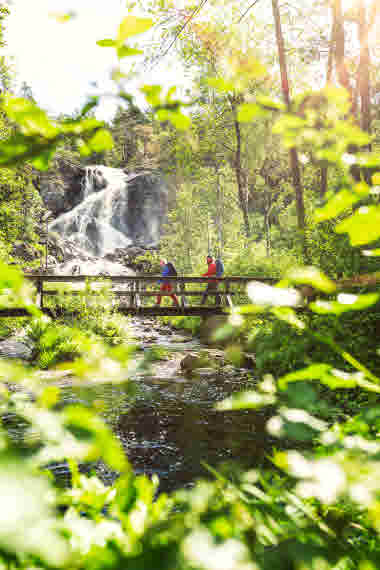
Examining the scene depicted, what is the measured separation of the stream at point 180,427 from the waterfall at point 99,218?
71.9 ft

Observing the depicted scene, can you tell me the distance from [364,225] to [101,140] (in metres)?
0.45

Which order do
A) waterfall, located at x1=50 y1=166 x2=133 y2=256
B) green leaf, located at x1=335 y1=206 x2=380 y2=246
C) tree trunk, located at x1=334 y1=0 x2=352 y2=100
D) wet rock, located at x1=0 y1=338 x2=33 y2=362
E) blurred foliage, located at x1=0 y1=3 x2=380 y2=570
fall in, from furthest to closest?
waterfall, located at x1=50 y1=166 x2=133 y2=256 < wet rock, located at x1=0 y1=338 x2=33 y2=362 < tree trunk, located at x1=334 y1=0 x2=352 y2=100 < green leaf, located at x1=335 y1=206 x2=380 y2=246 < blurred foliage, located at x1=0 y1=3 x2=380 y2=570

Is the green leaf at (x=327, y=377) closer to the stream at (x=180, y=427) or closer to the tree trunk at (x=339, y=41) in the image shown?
the stream at (x=180, y=427)

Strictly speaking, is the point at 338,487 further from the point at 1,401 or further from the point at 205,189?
the point at 205,189

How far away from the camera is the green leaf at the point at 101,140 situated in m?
0.65

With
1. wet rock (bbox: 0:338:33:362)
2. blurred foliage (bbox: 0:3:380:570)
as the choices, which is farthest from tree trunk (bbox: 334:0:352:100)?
wet rock (bbox: 0:338:33:362)

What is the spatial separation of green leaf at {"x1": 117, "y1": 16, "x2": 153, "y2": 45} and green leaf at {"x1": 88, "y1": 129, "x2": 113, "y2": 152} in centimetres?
15

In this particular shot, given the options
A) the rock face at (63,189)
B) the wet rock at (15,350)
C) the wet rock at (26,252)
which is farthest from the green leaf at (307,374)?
the rock face at (63,189)

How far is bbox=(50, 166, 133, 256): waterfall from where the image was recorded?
1137 inches

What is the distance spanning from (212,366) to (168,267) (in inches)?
239

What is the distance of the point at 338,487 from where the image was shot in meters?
0.42

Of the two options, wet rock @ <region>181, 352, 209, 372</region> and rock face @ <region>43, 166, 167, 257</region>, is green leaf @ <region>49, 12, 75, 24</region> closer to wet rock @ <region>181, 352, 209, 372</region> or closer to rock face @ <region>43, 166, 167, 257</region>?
wet rock @ <region>181, 352, 209, 372</region>

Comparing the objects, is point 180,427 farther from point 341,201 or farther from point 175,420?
point 341,201

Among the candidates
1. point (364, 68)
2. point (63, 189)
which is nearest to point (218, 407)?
point (364, 68)
